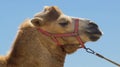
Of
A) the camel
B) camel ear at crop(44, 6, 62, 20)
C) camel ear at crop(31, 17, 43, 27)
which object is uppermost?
camel ear at crop(44, 6, 62, 20)

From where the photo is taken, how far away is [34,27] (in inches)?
500

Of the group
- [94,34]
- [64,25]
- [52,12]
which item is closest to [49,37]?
[64,25]

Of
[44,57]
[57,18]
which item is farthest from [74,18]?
[44,57]

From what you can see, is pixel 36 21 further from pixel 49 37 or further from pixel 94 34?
pixel 94 34

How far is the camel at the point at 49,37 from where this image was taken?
12.4m

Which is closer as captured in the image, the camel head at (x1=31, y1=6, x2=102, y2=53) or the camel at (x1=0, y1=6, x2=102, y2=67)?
the camel at (x1=0, y1=6, x2=102, y2=67)

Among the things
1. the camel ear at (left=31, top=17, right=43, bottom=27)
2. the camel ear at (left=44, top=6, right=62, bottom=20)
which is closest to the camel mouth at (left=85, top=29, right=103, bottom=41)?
the camel ear at (left=44, top=6, right=62, bottom=20)

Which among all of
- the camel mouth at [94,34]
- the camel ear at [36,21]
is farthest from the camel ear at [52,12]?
the camel mouth at [94,34]

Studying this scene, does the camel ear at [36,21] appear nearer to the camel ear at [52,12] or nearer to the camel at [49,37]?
the camel at [49,37]

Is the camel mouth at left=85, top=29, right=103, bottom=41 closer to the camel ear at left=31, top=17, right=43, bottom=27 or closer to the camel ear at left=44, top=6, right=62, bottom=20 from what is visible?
the camel ear at left=44, top=6, right=62, bottom=20

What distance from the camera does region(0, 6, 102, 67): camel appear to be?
12.4m

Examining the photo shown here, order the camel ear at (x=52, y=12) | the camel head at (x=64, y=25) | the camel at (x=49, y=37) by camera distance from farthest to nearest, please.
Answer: the camel ear at (x=52, y=12), the camel head at (x=64, y=25), the camel at (x=49, y=37)

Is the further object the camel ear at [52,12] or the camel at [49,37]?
the camel ear at [52,12]

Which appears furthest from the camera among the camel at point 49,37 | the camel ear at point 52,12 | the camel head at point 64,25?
the camel ear at point 52,12
